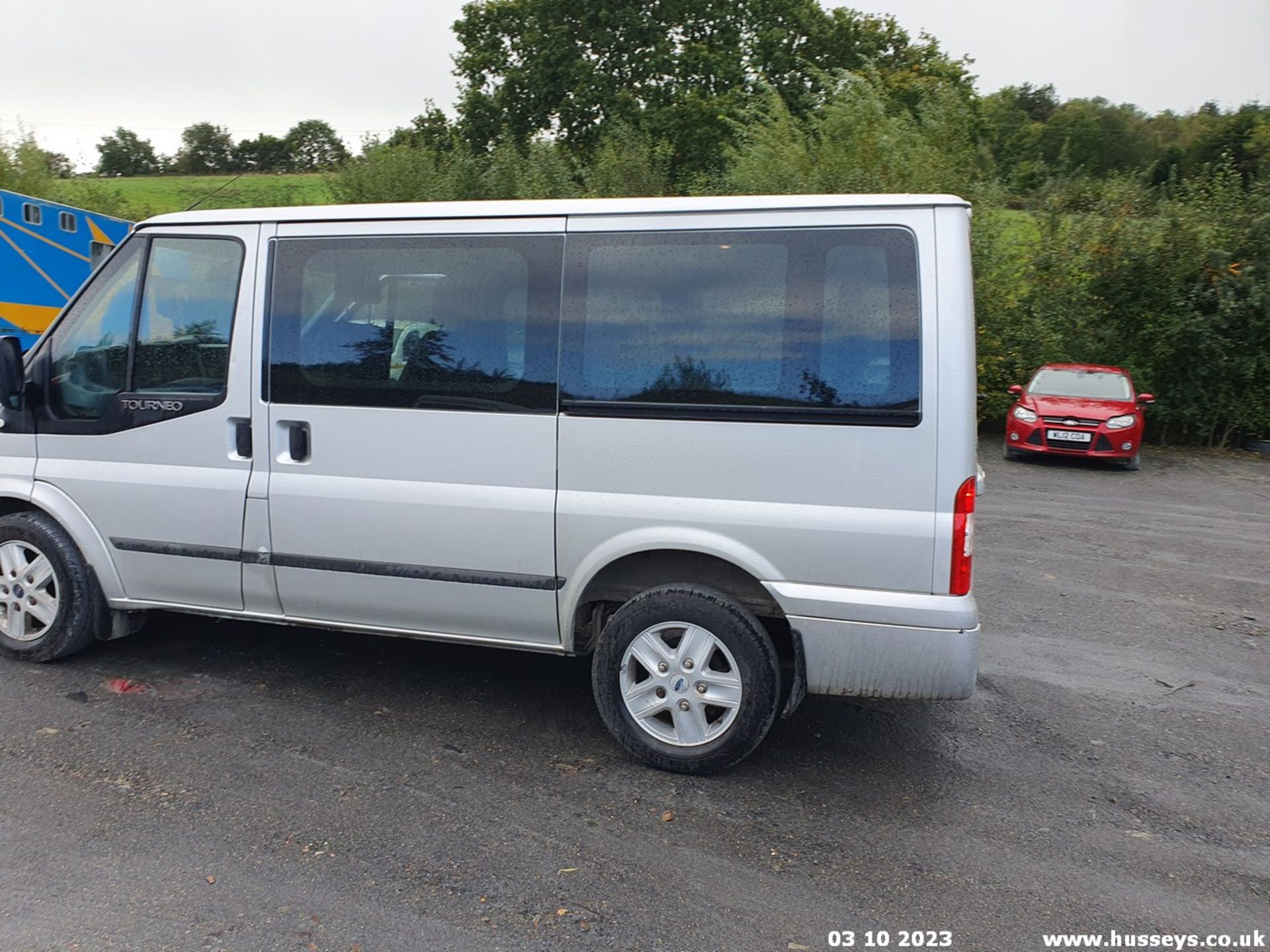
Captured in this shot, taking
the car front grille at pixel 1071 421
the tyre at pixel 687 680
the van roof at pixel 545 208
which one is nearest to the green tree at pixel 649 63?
the car front grille at pixel 1071 421

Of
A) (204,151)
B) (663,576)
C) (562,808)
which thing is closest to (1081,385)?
(663,576)

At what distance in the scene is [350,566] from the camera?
433 centimetres

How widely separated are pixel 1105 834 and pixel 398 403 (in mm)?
3192

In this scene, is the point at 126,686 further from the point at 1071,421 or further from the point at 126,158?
the point at 126,158

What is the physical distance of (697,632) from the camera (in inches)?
154

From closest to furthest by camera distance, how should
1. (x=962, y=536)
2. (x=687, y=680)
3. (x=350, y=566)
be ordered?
1. (x=962, y=536)
2. (x=687, y=680)
3. (x=350, y=566)

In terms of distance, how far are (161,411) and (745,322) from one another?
270 centimetres

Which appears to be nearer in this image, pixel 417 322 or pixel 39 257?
pixel 417 322

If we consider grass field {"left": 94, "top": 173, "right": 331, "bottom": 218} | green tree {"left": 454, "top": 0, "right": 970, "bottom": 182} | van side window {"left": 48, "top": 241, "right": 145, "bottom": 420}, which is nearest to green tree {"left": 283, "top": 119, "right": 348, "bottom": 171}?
grass field {"left": 94, "top": 173, "right": 331, "bottom": 218}

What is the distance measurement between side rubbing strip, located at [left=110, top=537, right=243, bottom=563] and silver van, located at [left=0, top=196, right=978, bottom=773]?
20 mm

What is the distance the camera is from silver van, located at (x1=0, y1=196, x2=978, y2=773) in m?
3.67

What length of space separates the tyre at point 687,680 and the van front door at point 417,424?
338 millimetres

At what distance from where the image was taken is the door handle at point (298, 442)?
14.2ft

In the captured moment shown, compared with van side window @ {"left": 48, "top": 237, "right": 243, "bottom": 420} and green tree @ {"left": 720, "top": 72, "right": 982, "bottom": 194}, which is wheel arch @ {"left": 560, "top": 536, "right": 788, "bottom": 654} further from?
green tree @ {"left": 720, "top": 72, "right": 982, "bottom": 194}
